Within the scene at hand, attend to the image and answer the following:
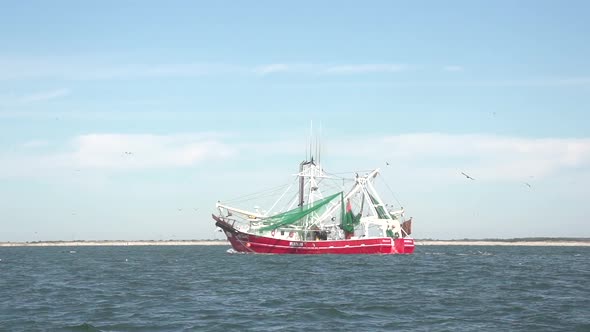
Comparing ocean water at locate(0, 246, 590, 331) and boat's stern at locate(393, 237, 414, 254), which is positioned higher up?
boat's stern at locate(393, 237, 414, 254)

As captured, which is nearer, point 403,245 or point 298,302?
point 298,302

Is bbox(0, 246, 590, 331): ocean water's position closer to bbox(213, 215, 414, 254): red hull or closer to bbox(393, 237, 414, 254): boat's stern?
bbox(213, 215, 414, 254): red hull

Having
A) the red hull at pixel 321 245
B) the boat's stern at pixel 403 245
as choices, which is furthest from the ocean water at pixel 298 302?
the boat's stern at pixel 403 245

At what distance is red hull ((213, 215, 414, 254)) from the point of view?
3378 inches

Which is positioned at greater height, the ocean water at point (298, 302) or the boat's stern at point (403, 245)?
the boat's stern at point (403, 245)

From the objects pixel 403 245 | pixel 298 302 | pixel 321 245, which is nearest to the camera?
pixel 298 302

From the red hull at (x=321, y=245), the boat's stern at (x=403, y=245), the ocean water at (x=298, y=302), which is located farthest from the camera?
the boat's stern at (x=403, y=245)

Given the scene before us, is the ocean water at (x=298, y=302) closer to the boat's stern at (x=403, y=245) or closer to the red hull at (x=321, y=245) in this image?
the red hull at (x=321, y=245)

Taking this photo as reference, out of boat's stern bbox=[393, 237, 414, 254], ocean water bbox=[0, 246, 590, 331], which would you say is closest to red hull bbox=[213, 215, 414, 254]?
boat's stern bbox=[393, 237, 414, 254]

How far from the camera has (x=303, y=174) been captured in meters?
95.2

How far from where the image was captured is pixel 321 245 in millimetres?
87375

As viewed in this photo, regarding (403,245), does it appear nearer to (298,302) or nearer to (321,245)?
(321,245)

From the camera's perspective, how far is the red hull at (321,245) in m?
85.8

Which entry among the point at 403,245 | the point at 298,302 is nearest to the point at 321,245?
the point at 403,245
